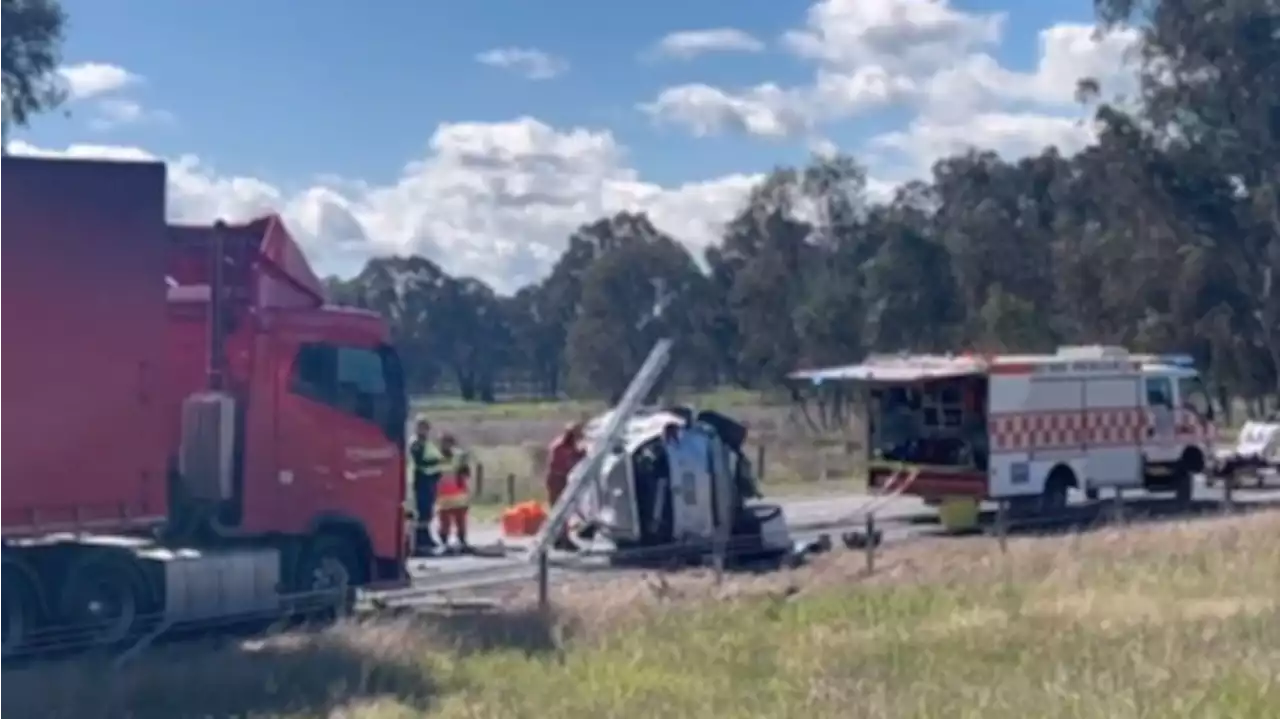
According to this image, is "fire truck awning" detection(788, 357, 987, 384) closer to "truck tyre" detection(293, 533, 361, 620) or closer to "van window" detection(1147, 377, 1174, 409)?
"van window" detection(1147, 377, 1174, 409)

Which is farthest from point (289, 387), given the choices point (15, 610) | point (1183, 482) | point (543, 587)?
point (1183, 482)

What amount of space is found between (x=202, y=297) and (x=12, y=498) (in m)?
3.21

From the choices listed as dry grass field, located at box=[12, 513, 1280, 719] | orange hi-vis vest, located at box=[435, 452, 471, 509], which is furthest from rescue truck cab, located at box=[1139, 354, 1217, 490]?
dry grass field, located at box=[12, 513, 1280, 719]

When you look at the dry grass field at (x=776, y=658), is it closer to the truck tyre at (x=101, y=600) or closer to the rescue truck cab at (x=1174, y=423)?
the truck tyre at (x=101, y=600)

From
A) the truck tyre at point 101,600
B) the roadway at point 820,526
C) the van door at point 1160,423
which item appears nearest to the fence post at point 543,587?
the roadway at point 820,526

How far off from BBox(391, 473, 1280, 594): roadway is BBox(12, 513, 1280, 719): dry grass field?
1.96 metres

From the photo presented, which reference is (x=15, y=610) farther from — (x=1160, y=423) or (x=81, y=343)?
(x=1160, y=423)

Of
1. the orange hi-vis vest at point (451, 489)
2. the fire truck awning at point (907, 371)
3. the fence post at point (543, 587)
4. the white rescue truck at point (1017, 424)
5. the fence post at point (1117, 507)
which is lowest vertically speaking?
the fence post at point (543, 587)

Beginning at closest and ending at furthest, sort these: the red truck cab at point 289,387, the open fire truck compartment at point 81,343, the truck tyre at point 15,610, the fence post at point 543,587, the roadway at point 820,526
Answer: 1. the open fire truck compartment at point 81,343
2. the truck tyre at point 15,610
3. the fence post at point 543,587
4. the red truck cab at point 289,387
5. the roadway at point 820,526

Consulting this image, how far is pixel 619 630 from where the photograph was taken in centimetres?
1672

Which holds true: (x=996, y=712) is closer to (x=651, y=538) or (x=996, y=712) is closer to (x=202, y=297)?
(x=202, y=297)

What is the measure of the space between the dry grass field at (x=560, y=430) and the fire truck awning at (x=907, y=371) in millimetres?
8368

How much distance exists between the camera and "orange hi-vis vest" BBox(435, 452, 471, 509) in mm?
26188

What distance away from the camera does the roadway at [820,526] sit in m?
22.2
